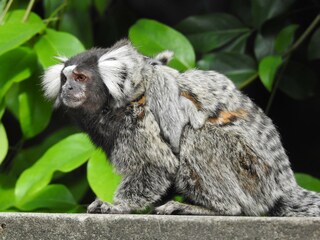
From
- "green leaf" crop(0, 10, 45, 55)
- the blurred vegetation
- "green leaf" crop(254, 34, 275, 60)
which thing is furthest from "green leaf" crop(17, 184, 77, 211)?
"green leaf" crop(254, 34, 275, 60)

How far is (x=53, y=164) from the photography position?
12.8ft

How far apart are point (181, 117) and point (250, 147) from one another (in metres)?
0.30

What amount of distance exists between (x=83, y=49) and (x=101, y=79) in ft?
3.19

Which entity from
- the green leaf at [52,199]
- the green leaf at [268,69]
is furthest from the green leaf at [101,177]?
the green leaf at [268,69]

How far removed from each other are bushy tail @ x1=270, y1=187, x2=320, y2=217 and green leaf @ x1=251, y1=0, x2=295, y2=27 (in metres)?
1.68

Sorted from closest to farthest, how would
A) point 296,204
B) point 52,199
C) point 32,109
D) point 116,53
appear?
point 296,204
point 116,53
point 52,199
point 32,109

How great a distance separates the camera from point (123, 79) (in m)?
3.11

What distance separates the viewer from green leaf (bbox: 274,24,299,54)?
440 cm

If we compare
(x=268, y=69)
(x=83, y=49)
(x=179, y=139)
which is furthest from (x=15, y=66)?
(x=179, y=139)

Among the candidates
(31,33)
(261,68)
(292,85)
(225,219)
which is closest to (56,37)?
(31,33)

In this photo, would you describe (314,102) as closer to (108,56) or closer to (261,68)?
(261,68)

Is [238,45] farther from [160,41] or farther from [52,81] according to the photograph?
[52,81]

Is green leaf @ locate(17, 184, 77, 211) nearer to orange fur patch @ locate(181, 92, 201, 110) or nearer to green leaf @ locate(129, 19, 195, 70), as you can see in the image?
green leaf @ locate(129, 19, 195, 70)

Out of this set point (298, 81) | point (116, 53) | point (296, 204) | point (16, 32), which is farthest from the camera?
point (298, 81)
